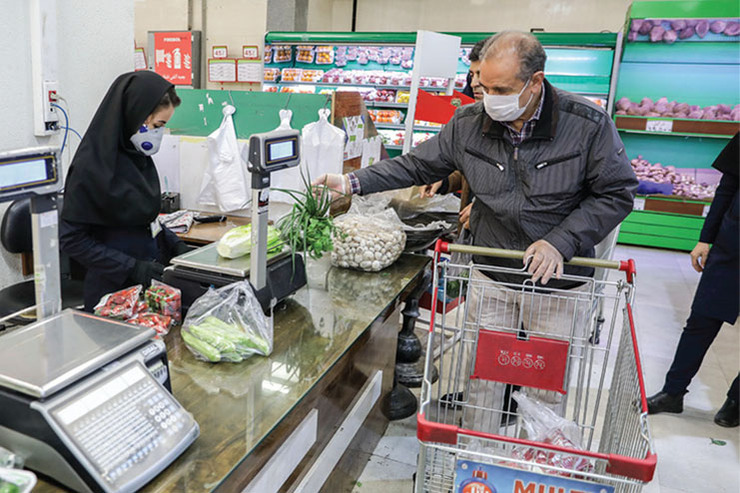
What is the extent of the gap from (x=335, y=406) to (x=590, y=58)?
6.34 metres

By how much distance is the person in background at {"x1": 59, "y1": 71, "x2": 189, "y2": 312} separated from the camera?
2.20 meters

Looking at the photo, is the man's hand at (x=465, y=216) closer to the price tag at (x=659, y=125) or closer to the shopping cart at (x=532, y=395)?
the shopping cart at (x=532, y=395)

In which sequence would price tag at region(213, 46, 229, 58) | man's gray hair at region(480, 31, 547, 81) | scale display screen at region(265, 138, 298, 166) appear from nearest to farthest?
scale display screen at region(265, 138, 298, 166) → man's gray hair at region(480, 31, 547, 81) → price tag at region(213, 46, 229, 58)

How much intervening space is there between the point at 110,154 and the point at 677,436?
308cm

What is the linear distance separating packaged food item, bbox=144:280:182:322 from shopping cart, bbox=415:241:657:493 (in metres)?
0.77

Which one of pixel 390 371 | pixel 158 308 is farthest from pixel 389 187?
pixel 158 308

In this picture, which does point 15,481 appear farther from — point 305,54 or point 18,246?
point 305,54

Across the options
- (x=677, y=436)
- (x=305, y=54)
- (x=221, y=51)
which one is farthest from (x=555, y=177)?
(x=221, y=51)

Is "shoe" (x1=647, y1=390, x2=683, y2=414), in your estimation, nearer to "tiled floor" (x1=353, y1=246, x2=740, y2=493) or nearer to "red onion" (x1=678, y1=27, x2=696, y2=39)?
"tiled floor" (x1=353, y1=246, x2=740, y2=493)

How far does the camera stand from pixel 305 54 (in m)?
7.79

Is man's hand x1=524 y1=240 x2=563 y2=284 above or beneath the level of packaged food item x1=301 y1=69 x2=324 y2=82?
beneath

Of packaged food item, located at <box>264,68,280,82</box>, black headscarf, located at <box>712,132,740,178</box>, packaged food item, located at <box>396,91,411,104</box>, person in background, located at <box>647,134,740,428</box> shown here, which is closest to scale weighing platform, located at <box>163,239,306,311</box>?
person in background, located at <box>647,134,740,428</box>

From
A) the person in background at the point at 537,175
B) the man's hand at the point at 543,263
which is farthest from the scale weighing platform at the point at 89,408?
the man's hand at the point at 543,263

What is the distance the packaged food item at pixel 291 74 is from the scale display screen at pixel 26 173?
23.2ft
